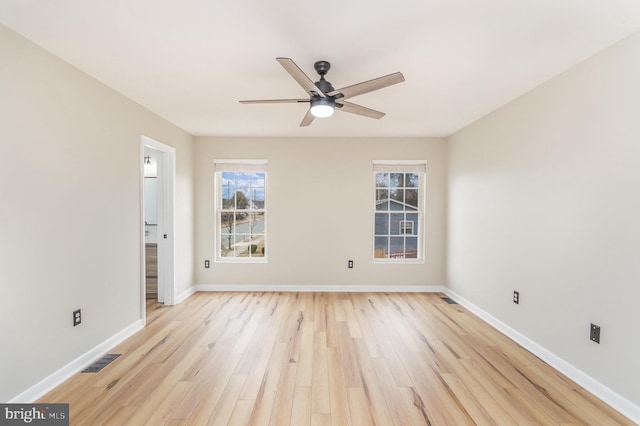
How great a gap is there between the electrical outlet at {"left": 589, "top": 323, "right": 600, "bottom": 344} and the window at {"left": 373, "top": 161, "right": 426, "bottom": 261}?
2582 mm

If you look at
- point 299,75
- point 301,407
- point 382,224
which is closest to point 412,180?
point 382,224

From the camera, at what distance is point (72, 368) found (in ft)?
7.39

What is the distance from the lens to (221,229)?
4.69 meters

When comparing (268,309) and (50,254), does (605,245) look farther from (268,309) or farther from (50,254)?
(50,254)

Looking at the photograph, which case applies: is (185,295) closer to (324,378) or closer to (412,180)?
(324,378)

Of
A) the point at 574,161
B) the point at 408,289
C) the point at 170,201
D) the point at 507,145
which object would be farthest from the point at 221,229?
the point at 574,161

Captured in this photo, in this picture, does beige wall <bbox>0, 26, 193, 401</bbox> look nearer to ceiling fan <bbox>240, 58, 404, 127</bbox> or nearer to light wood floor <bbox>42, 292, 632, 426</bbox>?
light wood floor <bbox>42, 292, 632, 426</bbox>

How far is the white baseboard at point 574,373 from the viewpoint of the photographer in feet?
6.01

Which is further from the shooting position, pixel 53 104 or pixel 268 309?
pixel 268 309

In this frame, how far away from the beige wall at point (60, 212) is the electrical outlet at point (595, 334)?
13.2 ft

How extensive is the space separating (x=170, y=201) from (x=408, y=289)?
12.6ft

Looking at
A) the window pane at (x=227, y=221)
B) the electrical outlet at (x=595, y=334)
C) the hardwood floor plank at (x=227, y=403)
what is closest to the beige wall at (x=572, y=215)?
the electrical outlet at (x=595, y=334)

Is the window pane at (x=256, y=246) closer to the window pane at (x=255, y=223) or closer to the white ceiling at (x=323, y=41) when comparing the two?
the window pane at (x=255, y=223)

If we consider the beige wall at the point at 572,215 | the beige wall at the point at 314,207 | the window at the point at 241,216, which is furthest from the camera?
the window at the point at 241,216
